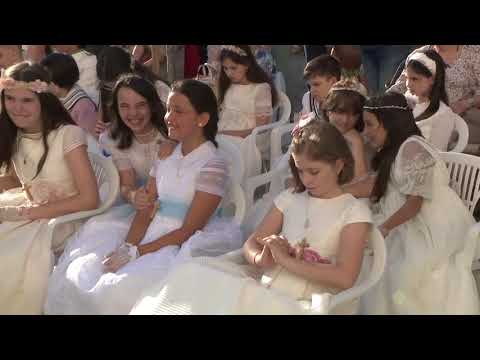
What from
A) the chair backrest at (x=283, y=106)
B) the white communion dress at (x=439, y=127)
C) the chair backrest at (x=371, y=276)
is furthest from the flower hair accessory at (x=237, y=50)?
the chair backrest at (x=371, y=276)

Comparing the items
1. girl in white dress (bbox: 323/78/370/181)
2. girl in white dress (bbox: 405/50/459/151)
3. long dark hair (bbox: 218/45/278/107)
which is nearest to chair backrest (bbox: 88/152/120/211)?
girl in white dress (bbox: 323/78/370/181)

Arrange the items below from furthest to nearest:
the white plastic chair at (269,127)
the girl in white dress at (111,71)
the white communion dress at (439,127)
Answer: the white plastic chair at (269,127), the girl in white dress at (111,71), the white communion dress at (439,127)

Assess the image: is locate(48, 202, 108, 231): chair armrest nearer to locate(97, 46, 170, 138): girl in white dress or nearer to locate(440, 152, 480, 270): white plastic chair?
locate(97, 46, 170, 138): girl in white dress

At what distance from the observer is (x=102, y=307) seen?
273cm

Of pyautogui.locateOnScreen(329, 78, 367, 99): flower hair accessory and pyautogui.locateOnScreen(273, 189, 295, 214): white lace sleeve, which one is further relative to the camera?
pyautogui.locateOnScreen(329, 78, 367, 99): flower hair accessory

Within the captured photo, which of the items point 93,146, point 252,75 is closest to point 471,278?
point 93,146

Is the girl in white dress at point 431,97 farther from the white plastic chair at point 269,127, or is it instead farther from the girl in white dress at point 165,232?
the girl in white dress at point 165,232

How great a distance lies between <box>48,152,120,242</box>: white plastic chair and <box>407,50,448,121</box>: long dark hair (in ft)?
5.66

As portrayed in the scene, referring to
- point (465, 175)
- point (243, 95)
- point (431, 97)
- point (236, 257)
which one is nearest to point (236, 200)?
point (236, 257)

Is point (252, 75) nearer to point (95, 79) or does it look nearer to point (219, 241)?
point (95, 79)

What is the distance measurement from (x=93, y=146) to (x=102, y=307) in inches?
51.4

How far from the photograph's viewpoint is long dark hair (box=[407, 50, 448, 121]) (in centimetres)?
388

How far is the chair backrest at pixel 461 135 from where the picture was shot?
3711 mm

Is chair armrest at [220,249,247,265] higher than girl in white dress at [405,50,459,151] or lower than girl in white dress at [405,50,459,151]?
lower
